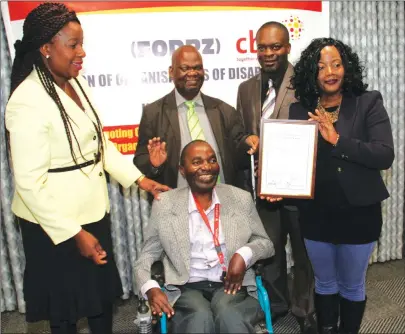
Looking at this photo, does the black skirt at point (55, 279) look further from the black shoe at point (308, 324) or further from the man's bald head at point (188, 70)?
the black shoe at point (308, 324)

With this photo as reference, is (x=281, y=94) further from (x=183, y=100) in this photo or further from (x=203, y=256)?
(x=203, y=256)

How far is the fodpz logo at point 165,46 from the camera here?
11.8 ft

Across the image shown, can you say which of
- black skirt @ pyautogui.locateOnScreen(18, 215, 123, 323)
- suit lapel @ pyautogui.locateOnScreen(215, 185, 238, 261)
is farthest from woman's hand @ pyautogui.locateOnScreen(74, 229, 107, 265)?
suit lapel @ pyautogui.locateOnScreen(215, 185, 238, 261)

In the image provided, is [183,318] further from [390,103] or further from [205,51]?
[390,103]

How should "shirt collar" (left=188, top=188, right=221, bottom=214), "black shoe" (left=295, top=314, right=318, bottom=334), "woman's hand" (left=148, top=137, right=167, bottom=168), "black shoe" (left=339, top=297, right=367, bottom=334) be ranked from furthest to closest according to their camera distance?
"black shoe" (left=295, top=314, right=318, bottom=334) → "woman's hand" (left=148, top=137, right=167, bottom=168) → "black shoe" (left=339, top=297, right=367, bottom=334) → "shirt collar" (left=188, top=188, right=221, bottom=214)

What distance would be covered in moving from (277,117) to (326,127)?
0.56 m

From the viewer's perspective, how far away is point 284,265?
3.35m

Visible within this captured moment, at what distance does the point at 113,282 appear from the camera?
8.29ft

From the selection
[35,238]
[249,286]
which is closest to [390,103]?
[249,286]

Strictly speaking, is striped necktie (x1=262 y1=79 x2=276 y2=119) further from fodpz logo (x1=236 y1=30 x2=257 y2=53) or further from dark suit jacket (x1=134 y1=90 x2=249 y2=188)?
fodpz logo (x1=236 y1=30 x2=257 y2=53)

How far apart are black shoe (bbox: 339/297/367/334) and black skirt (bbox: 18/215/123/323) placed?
5.06ft

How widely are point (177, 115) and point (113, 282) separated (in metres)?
1.20

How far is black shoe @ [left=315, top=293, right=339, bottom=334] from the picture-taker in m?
2.78

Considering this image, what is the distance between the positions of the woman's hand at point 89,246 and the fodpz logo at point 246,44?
2.18m
